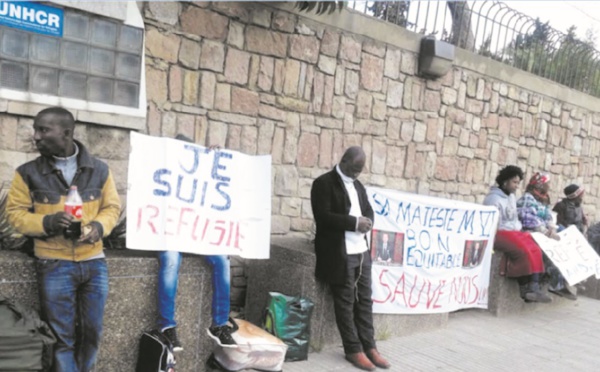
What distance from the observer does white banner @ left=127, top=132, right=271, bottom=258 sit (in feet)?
13.6

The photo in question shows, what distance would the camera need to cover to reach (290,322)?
16.4 feet

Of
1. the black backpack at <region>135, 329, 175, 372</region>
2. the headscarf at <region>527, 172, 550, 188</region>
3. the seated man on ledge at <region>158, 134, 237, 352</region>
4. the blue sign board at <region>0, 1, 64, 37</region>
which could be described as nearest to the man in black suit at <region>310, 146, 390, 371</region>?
the seated man on ledge at <region>158, 134, 237, 352</region>

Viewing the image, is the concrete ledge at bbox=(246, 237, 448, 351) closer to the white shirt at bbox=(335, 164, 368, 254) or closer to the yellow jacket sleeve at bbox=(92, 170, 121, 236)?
the white shirt at bbox=(335, 164, 368, 254)

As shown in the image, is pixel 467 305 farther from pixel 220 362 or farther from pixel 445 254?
pixel 220 362

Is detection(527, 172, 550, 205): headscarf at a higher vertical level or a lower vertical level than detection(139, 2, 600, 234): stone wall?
lower

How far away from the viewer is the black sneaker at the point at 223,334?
14.0 ft

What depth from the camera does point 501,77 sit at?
9398mm

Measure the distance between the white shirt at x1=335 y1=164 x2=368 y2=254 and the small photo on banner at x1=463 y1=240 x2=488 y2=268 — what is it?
197cm

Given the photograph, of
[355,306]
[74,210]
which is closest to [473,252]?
[355,306]

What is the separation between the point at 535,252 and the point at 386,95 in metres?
2.64

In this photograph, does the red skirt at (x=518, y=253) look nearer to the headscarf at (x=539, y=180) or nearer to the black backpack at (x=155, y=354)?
the headscarf at (x=539, y=180)

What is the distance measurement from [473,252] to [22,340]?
5.08 meters

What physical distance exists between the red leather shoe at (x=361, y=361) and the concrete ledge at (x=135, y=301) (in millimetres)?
1294

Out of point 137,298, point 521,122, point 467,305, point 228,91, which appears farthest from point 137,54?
point 521,122
